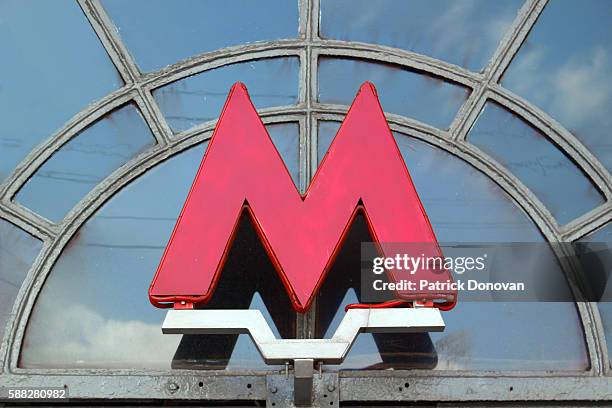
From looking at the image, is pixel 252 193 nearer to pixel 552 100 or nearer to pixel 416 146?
pixel 416 146

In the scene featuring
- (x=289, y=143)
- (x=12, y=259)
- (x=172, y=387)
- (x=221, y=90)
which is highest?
(x=221, y=90)

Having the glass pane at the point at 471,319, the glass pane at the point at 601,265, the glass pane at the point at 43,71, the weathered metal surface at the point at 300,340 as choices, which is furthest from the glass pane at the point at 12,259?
the glass pane at the point at 601,265

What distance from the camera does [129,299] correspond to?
17.4 feet

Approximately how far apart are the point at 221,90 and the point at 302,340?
6.28 feet

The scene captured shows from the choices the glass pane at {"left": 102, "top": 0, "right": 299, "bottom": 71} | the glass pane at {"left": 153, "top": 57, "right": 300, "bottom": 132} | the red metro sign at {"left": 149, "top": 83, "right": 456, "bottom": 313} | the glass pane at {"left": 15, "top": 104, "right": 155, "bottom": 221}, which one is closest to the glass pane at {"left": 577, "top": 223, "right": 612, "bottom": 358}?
the red metro sign at {"left": 149, "top": 83, "right": 456, "bottom": 313}

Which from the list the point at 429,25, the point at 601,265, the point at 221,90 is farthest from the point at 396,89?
the point at 601,265

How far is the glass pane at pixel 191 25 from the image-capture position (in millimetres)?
5848

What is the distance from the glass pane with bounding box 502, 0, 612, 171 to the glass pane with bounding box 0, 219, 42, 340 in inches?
125

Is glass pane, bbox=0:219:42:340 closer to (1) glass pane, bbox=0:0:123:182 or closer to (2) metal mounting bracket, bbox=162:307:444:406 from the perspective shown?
(1) glass pane, bbox=0:0:123:182

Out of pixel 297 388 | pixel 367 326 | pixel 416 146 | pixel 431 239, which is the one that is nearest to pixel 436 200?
pixel 416 146

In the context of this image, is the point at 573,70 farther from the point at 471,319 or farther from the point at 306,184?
the point at 306,184

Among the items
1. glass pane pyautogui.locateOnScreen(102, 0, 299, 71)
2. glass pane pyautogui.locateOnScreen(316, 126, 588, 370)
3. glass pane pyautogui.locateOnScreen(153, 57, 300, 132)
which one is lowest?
glass pane pyautogui.locateOnScreen(316, 126, 588, 370)

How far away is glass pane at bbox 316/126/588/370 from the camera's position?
521 centimetres

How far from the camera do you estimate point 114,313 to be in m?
→ 5.29
